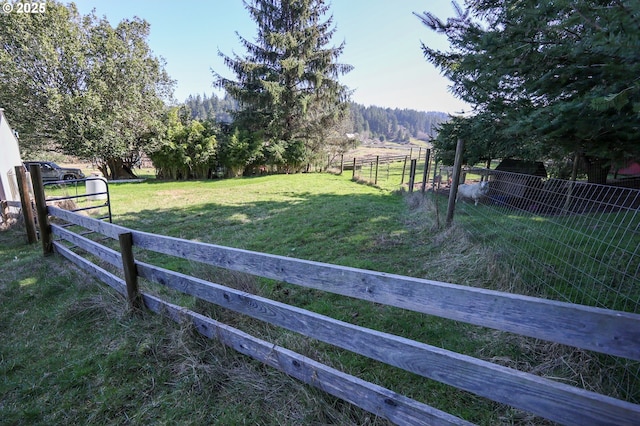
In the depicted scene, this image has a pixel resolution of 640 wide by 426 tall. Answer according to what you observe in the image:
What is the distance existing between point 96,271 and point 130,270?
1.11 m

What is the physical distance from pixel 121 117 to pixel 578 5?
1890cm

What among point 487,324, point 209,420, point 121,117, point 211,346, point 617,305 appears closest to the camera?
point 487,324

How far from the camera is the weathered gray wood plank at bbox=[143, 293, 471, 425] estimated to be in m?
1.49

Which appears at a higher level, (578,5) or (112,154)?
(578,5)

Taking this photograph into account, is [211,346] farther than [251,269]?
Yes

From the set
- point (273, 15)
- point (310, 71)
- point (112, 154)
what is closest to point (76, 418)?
point (112, 154)

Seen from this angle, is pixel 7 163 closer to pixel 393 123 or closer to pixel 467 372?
pixel 467 372

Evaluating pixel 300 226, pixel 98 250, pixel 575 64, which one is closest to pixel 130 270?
pixel 98 250

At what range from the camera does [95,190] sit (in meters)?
8.56

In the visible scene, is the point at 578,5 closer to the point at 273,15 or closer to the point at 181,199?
the point at 181,199

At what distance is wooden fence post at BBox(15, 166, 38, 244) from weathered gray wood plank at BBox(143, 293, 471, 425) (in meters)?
4.59

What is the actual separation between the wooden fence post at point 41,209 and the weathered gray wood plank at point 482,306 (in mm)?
4243

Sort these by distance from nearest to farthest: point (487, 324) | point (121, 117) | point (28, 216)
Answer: point (487, 324)
point (28, 216)
point (121, 117)

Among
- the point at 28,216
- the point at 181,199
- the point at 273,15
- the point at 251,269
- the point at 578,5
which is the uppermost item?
the point at 273,15
